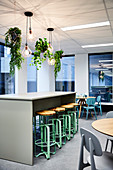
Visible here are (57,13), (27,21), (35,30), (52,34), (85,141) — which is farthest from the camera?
(52,34)

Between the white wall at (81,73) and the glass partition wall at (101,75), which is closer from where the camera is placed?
the glass partition wall at (101,75)

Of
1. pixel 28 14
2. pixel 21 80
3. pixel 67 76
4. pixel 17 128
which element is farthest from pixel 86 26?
pixel 67 76

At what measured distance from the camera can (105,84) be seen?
295 inches

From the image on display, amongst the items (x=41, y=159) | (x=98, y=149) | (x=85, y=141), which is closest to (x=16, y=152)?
(x=41, y=159)

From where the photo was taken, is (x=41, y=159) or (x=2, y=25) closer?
(x=41, y=159)

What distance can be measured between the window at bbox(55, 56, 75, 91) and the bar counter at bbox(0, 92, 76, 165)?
18.2ft

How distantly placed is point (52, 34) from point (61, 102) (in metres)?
2.10

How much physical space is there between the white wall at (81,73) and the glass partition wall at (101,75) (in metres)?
0.28

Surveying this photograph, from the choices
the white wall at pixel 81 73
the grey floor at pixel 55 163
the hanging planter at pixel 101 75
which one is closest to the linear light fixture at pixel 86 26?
the grey floor at pixel 55 163

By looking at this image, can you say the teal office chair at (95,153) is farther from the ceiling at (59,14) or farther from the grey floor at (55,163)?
the ceiling at (59,14)

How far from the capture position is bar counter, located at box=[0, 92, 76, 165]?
260cm

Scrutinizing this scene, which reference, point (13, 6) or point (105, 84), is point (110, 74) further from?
point (13, 6)

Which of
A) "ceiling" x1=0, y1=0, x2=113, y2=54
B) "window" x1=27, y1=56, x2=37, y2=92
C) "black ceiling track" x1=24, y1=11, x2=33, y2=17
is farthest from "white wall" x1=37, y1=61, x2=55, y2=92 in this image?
"black ceiling track" x1=24, y1=11, x2=33, y2=17

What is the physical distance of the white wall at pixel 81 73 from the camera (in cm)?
767
